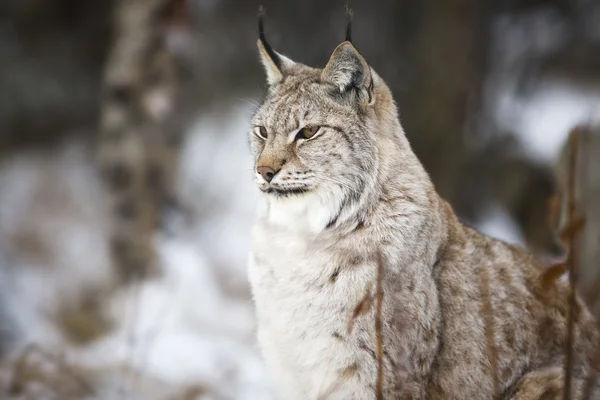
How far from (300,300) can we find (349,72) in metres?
1.07

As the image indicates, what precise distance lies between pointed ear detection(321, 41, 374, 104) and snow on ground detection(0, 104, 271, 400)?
5.85 ft

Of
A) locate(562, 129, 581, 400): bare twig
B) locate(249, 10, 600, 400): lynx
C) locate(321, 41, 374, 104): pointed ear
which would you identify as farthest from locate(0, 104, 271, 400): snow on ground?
locate(562, 129, 581, 400): bare twig

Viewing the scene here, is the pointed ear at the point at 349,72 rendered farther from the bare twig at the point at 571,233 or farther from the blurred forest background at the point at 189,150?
the blurred forest background at the point at 189,150

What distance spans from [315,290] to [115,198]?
14.5 feet

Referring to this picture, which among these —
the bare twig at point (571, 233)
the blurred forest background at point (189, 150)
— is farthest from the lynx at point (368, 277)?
the blurred forest background at point (189, 150)

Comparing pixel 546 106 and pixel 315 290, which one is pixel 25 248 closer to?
pixel 315 290

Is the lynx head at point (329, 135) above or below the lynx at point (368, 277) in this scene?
above

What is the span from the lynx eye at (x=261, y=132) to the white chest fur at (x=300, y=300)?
1.23 ft

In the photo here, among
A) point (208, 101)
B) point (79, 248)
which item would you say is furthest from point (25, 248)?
point (208, 101)

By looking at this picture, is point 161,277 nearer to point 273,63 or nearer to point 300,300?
point 273,63

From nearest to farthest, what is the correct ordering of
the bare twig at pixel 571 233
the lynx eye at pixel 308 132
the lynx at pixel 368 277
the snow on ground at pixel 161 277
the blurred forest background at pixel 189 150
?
the bare twig at pixel 571 233 < the lynx at pixel 368 277 < the lynx eye at pixel 308 132 < the snow on ground at pixel 161 277 < the blurred forest background at pixel 189 150

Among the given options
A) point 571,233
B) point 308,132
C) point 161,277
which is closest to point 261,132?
point 308,132

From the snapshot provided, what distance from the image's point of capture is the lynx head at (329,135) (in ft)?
10.3

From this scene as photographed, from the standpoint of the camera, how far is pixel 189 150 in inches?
399
